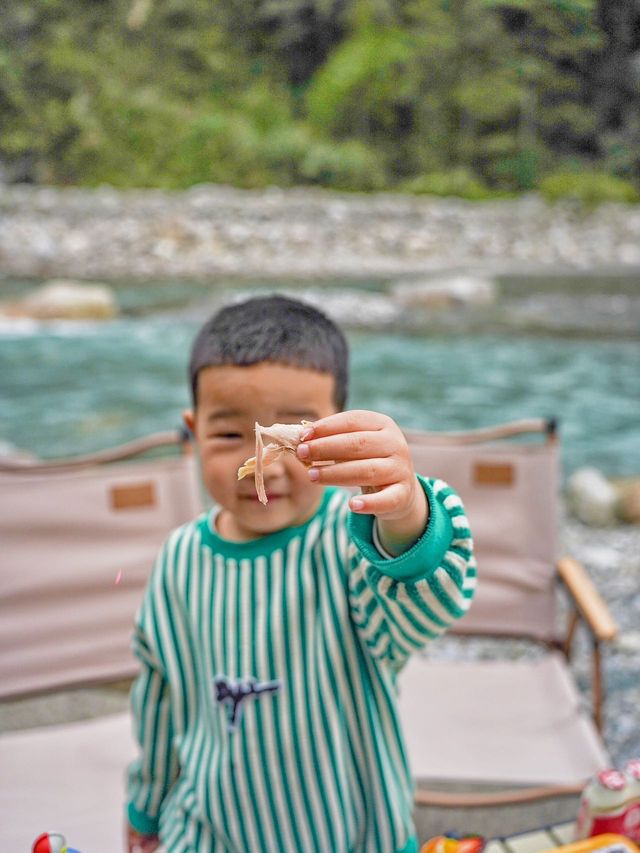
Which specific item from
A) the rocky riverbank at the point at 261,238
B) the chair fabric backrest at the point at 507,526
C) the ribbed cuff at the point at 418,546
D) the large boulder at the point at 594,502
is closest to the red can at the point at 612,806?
the ribbed cuff at the point at 418,546

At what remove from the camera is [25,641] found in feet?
3.93

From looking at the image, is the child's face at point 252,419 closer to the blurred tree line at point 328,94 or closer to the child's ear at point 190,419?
the child's ear at point 190,419

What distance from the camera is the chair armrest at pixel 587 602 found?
3.36ft

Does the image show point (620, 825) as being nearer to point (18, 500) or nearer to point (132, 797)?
point (132, 797)

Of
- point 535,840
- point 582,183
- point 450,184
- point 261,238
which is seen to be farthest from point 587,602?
point 261,238

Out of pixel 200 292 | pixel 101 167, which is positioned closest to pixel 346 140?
pixel 200 292

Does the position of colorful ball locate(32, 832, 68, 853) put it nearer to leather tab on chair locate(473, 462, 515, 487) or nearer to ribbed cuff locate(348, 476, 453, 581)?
ribbed cuff locate(348, 476, 453, 581)

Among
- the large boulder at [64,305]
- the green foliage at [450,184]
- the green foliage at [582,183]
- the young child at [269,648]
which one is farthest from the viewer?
the large boulder at [64,305]

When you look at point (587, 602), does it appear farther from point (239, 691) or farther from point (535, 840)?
point (239, 691)

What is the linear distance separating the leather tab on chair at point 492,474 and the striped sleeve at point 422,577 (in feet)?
2.50

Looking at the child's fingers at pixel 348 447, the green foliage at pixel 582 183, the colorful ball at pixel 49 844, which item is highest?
the green foliage at pixel 582 183

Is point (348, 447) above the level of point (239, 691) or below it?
above

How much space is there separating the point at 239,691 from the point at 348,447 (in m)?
0.34

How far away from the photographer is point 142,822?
0.66 metres
